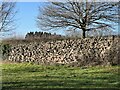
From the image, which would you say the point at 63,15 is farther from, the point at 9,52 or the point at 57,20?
the point at 9,52

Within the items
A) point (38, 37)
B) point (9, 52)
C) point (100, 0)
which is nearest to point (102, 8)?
point (100, 0)

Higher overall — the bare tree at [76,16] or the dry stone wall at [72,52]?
the bare tree at [76,16]

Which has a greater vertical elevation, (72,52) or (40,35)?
(40,35)

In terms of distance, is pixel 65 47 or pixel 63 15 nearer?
pixel 65 47

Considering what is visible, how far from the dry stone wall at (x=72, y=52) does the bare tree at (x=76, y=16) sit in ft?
5.28

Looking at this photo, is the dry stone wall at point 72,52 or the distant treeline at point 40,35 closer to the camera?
the dry stone wall at point 72,52

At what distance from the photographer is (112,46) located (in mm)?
12820

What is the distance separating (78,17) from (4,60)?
5099 millimetres

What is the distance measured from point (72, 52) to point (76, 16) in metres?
3.18

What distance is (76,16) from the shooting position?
650 inches

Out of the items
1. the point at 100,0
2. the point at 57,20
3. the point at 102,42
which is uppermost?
the point at 100,0

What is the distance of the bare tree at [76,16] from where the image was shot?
52.1 ft

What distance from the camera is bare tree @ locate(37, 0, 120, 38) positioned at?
1588 centimetres

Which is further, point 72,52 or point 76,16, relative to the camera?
point 76,16
